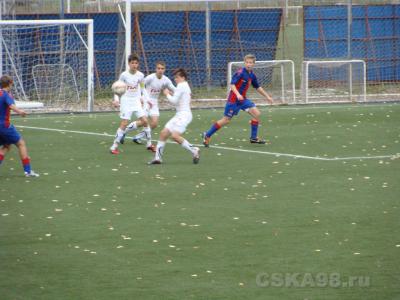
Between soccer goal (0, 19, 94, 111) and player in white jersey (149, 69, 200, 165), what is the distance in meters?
9.75

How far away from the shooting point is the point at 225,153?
19547mm

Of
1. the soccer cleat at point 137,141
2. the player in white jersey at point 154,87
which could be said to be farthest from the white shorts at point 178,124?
the soccer cleat at point 137,141

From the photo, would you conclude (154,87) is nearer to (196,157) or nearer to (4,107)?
(196,157)

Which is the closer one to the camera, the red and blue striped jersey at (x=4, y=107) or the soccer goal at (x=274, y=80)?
the red and blue striped jersey at (x=4, y=107)

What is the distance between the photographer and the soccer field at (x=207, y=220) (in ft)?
32.6

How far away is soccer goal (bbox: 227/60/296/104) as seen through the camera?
100 feet

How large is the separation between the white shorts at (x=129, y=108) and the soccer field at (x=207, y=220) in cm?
70

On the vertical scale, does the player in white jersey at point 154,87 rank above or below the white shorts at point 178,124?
above

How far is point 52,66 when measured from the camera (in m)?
28.6

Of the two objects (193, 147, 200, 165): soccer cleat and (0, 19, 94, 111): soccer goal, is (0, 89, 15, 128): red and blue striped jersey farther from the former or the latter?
(0, 19, 94, 111): soccer goal

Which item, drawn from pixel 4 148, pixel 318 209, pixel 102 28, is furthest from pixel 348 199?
pixel 102 28

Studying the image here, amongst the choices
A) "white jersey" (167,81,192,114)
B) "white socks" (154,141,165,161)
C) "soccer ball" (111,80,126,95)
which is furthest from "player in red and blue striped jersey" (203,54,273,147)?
"white socks" (154,141,165,161)

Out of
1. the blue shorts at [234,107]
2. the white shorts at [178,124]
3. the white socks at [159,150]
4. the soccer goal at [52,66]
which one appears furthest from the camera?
the soccer goal at [52,66]

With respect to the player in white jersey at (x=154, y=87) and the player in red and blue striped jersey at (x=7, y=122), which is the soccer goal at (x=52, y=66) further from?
the player in red and blue striped jersey at (x=7, y=122)
